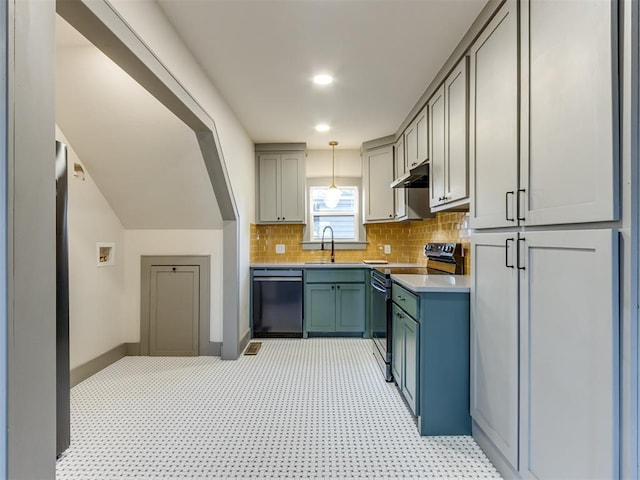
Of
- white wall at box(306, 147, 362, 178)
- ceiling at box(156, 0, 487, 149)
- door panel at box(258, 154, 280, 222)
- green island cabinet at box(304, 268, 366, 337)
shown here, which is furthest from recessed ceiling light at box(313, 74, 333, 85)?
green island cabinet at box(304, 268, 366, 337)

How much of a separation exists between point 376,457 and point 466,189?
166 cm

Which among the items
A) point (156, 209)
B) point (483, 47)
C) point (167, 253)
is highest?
point (483, 47)

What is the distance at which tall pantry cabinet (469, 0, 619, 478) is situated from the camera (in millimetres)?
1010

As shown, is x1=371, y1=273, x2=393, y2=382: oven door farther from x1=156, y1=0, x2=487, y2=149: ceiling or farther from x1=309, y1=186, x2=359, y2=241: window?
x1=156, y1=0, x2=487, y2=149: ceiling

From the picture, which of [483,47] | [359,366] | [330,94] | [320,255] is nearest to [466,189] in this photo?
[483,47]

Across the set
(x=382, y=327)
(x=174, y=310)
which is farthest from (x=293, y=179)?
(x=382, y=327)

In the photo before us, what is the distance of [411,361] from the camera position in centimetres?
210

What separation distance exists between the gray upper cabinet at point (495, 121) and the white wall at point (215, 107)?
1773mm

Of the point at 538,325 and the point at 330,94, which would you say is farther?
the point at 330,94

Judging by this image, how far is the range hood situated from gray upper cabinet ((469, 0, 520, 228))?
0.82m

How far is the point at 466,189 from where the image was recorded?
6.69 ft

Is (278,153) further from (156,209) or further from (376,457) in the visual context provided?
(376,457)

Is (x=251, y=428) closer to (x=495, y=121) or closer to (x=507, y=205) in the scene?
(x=507, y=205)

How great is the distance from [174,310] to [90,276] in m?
0.83
